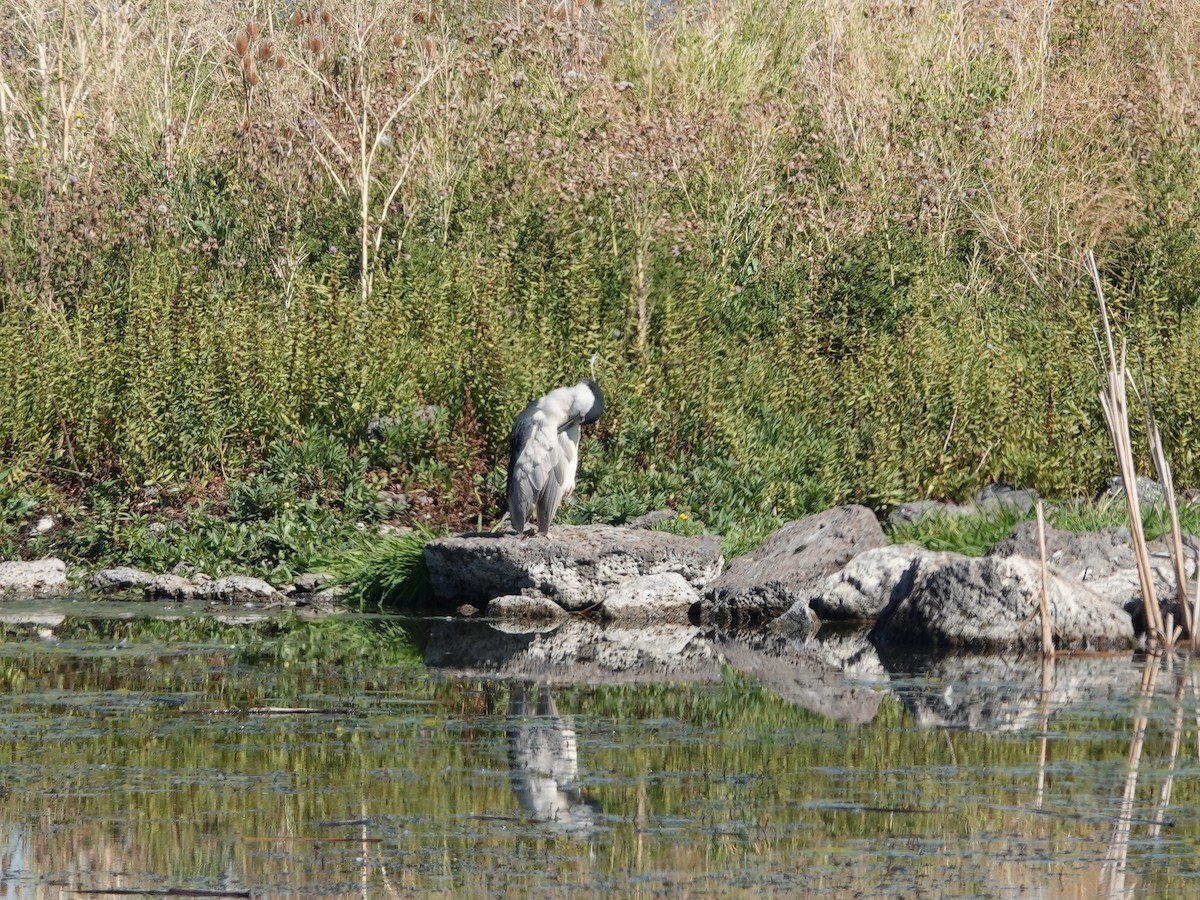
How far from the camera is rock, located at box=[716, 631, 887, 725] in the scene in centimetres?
775

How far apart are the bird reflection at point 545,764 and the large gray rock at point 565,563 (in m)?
3.03

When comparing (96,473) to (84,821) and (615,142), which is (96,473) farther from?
(84,821)

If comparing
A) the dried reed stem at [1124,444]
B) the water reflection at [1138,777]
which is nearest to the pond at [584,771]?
the water reflection at [1138,777]

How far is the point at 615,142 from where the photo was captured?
15.3 metres

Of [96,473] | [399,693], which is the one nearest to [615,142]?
[96,473]

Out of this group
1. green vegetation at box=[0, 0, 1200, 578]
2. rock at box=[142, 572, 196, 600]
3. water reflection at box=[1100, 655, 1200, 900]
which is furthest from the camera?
green vegetation at box=[0, 0, 1200, 578]

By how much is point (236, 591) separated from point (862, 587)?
3.97 meters

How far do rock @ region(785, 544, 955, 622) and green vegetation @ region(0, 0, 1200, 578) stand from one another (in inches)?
47.3

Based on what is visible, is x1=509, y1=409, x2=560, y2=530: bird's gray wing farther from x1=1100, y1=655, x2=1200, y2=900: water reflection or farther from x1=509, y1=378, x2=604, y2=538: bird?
x1=1100, y1=655, x2=1200, y2=900: water reflection

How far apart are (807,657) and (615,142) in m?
7.00

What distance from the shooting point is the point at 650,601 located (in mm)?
11086

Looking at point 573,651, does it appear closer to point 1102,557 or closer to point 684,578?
point 684,578

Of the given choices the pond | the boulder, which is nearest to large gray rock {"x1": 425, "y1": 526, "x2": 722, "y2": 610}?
the boulder

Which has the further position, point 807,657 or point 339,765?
point 807,657
